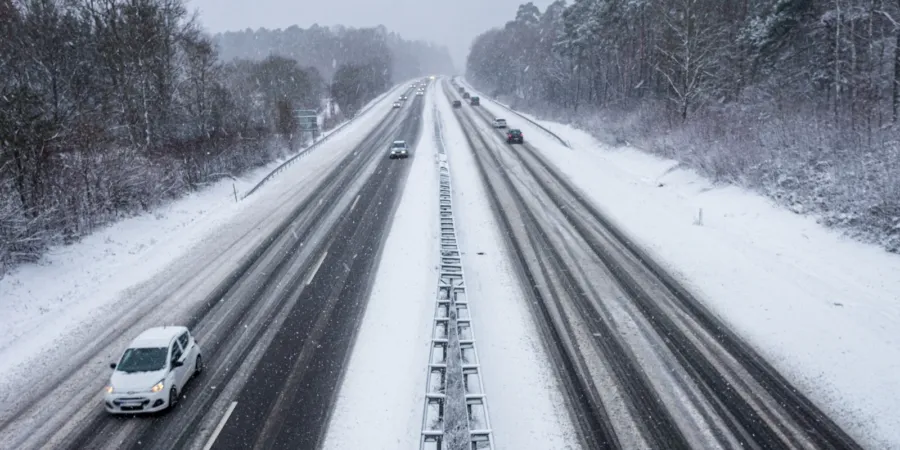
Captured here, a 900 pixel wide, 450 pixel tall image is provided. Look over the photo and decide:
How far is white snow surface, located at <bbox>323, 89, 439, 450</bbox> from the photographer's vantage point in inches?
394

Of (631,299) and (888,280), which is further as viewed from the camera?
(631,299)

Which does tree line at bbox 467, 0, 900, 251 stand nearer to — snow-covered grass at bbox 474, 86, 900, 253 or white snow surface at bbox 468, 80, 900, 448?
snow-covered grass at bbox 474, 86, 900, 253

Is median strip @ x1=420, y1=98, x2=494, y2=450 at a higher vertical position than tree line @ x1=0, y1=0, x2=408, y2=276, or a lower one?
lower

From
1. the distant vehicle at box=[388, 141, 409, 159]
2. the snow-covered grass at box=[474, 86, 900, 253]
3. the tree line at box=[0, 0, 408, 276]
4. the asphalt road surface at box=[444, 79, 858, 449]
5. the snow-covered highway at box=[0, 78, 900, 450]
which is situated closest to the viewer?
the asphalt road surface at box=[444, 79, 858, 449]

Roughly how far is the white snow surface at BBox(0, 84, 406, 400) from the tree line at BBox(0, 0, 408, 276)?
944 millimetres

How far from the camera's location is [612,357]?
12195 mm

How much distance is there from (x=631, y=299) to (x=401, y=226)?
11.0 meters

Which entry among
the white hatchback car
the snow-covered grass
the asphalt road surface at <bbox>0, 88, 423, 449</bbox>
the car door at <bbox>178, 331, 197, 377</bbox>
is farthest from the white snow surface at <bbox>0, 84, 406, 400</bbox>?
the snow-covered grass

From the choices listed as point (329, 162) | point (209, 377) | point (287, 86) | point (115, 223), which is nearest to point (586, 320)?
point (209, 377)

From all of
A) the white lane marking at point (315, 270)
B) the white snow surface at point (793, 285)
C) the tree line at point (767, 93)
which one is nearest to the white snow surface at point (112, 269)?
the white lane marking at point (315, 270)

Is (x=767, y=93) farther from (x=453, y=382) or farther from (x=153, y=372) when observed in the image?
(x=153, y=372)

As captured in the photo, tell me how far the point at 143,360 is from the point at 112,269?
9.32 m

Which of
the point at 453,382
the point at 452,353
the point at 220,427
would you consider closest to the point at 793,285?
the point at 452,353

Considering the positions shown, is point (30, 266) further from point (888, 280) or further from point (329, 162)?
point (888, 280)
